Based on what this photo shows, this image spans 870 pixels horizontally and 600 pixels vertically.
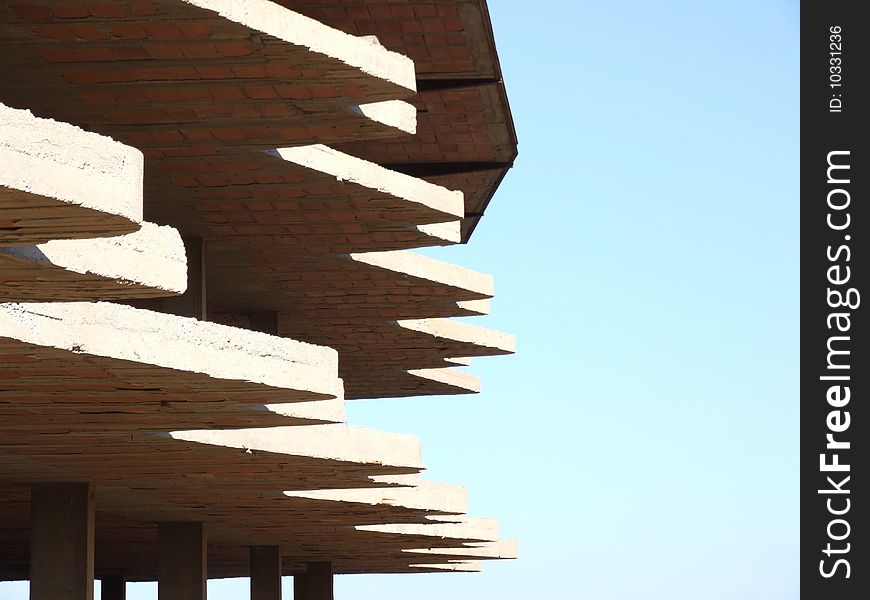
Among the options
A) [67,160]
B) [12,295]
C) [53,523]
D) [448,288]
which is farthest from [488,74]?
[67,160]

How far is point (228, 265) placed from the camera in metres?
19.8

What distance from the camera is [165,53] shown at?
12.5 m

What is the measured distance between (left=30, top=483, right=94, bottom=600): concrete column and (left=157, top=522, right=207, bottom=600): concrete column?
3397 mm

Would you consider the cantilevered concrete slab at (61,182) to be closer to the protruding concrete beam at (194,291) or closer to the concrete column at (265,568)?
the protruding concrete beam at (194,291)

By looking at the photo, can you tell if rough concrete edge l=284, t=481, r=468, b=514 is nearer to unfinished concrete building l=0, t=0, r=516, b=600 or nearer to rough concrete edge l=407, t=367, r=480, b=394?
unfinished concrete building l=0, t=0, r=516, b=600

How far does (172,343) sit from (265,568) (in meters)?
16.4

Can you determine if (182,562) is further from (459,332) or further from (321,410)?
(321,410)

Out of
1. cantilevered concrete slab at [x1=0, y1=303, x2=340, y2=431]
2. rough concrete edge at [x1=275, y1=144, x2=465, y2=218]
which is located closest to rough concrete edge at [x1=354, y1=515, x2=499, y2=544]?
rough concrete edge at [x1=275, y1=144, x2=465, y2=218]

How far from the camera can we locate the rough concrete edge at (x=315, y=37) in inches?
462

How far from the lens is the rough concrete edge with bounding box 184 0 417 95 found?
11727 mm

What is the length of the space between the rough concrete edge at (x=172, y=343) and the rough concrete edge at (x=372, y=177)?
3.51 m

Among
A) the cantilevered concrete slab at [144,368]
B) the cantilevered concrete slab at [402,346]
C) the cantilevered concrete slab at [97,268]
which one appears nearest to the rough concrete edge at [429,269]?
the cantilevered concrete slab at [402,346]
